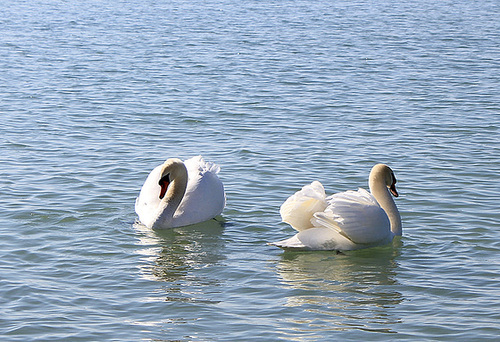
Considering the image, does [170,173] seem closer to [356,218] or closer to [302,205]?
[302,205]

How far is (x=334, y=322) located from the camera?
689 centimetres

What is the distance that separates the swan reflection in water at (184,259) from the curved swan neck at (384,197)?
1.65 meters

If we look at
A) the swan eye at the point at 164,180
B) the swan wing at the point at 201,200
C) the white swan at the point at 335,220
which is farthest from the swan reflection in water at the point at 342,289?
the swan eye at the point at 164,180

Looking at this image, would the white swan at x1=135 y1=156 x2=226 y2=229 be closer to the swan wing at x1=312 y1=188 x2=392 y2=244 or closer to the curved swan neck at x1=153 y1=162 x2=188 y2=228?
the curved swan neck at x1=153 y1=162 x2=188 y2=228

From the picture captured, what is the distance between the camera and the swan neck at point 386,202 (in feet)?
29.3

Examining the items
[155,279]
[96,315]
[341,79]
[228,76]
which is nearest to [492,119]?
[341,79]

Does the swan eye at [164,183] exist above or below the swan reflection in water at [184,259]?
above

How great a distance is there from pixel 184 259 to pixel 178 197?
1082 mm

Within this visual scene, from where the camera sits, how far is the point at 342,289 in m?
7.64

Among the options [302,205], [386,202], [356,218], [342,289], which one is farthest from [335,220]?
[386,202]

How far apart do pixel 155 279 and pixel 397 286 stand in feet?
6.97

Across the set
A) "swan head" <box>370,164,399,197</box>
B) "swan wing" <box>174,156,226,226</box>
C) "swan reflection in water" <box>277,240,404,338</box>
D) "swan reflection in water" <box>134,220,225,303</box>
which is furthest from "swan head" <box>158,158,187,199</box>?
"swan head" <box>370,164,399,197</box>

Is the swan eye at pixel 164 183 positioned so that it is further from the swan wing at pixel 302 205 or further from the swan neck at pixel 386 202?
the swan neck at pixel 386 202

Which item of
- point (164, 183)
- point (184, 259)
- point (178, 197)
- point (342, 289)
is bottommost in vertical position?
point (342, 289)
